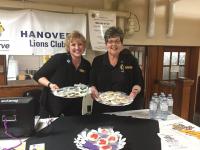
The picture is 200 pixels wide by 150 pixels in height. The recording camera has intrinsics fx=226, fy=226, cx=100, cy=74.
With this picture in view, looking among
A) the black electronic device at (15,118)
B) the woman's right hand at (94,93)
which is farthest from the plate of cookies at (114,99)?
the black electronic device at (15,118)

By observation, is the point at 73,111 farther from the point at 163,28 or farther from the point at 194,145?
the point at 163,28

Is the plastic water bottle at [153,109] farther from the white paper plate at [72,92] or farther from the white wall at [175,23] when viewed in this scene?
the white wall at [175,23]

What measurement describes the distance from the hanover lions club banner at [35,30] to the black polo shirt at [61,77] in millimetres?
1034

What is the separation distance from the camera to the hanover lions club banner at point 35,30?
9.27 feet

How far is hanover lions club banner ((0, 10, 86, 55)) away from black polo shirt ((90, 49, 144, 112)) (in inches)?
48.6

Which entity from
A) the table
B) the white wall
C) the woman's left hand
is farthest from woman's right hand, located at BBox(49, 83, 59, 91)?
the white wall

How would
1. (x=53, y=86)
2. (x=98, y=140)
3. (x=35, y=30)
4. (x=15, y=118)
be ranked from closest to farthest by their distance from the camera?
1. (x=98, y=140)
2. (x=15, y=118)
3. (x=53, y=86)
4. (x=35, y=30)

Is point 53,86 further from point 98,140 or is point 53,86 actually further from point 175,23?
point 175,23

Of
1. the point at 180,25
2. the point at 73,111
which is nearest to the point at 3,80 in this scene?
the point at 73,111

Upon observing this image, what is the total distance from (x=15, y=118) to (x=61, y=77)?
627 millimetres

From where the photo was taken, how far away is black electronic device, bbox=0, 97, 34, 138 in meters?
1.47

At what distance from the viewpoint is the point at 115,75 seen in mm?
2029

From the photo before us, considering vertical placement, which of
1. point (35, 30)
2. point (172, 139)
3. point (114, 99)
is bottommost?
point (172, 139)

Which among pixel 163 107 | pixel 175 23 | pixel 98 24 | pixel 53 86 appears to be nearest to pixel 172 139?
pixel 163 107
